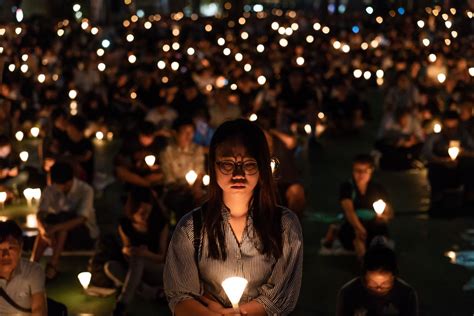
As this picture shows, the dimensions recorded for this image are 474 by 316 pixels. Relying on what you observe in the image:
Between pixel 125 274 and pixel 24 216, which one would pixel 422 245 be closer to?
pixel 125 274

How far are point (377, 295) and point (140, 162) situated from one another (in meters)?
4.19

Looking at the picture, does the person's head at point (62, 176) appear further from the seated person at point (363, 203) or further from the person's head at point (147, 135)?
the seated person at point (363, 203)

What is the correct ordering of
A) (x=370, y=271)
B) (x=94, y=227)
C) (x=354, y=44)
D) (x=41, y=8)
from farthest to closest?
(x=41, y=8)
(x=354, y=44)
(x=94, y=227)
(x=370, y=271)

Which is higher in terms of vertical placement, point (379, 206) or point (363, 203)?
point (363, 203)

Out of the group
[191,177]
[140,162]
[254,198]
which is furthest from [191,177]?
[254,198]

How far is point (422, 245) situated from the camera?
28.5 ft

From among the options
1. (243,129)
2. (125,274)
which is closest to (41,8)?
(125,274)

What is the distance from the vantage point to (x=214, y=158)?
3.33 metres

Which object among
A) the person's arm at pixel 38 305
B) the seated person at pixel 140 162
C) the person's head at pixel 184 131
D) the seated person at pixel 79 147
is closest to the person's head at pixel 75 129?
the seated person at pixel 79 147

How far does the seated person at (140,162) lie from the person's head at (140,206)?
1.73 m

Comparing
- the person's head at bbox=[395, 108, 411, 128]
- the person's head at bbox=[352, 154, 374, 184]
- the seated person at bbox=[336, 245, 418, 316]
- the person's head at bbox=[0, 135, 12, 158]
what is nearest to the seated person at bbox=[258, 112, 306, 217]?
the person's head at bbox=[352, 154, 374, 184]

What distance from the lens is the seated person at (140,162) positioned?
916 centimetres

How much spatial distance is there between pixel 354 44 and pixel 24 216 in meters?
18.5

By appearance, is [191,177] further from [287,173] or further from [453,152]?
[453,152]
